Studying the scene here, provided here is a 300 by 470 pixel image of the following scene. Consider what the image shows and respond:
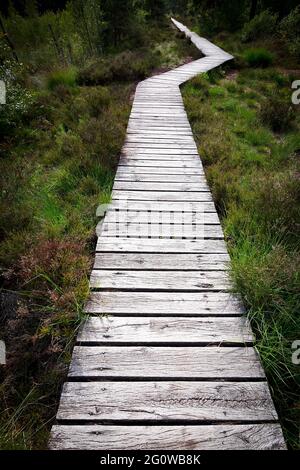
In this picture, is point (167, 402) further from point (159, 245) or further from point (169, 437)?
point (159, 245)

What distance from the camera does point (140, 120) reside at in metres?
6.38

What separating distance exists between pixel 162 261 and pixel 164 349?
0.96 m

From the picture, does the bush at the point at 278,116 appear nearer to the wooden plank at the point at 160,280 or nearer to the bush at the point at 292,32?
the wooden plank at the point at 160,280

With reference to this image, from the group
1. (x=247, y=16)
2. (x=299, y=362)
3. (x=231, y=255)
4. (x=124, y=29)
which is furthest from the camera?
(x=247, y=16)

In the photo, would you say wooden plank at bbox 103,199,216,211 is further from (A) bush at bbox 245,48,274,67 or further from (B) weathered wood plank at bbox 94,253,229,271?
(A) bush at bbox 245,48,274,67

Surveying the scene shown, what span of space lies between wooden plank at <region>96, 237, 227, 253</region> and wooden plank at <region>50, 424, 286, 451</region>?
1625mm

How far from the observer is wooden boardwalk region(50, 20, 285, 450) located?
1.70m

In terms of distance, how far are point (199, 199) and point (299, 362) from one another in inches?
92.5

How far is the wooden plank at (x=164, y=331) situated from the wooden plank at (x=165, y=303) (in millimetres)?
68

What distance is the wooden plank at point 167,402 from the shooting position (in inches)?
69.4

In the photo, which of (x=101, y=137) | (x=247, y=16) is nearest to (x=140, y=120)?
(x=101, y=137)

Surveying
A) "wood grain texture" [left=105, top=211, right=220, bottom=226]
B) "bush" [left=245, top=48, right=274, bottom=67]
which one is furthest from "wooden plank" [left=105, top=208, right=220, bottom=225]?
"bush" [left=245, top=48, right=274, bottom=67]

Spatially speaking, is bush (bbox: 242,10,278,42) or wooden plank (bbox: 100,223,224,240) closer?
wooden plank (bbox: 100,223,224,240)
